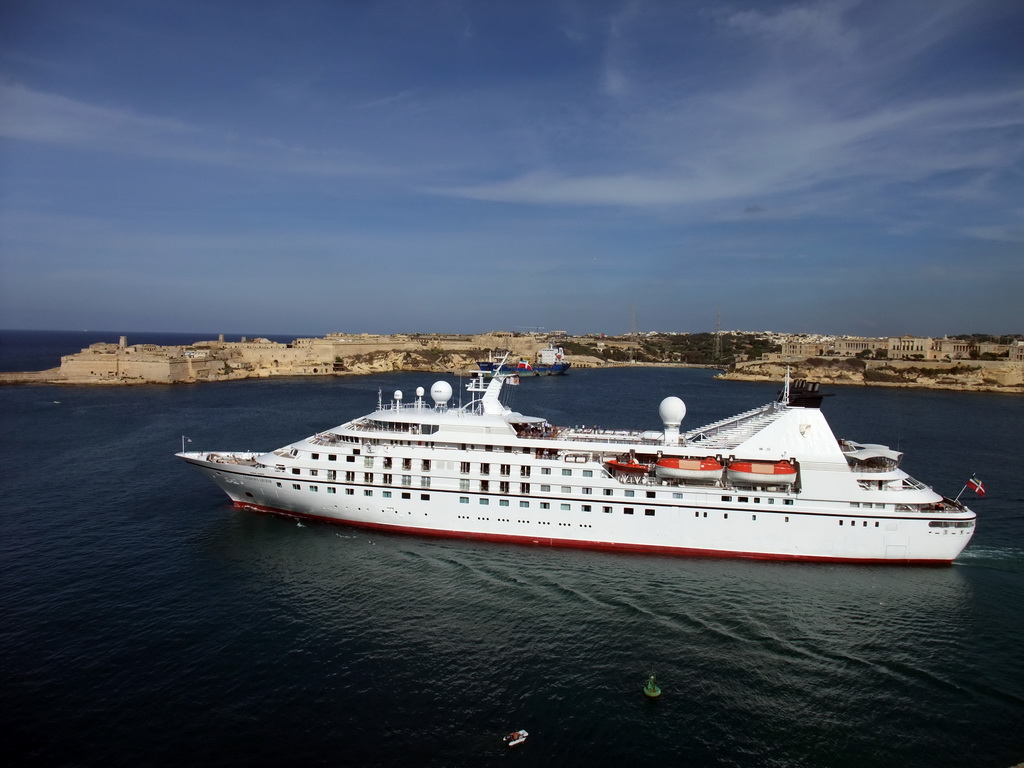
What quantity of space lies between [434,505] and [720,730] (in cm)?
1133

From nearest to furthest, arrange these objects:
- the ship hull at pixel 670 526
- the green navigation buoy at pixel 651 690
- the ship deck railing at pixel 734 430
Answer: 1. the green navigation buoy at pixel 651 690
2. the ship hull at pixel 670 526
3. the ship deck railing at pixel 734 430

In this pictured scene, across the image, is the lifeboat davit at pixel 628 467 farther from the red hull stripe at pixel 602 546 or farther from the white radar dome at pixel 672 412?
the red hull stripe at pixel 602 546

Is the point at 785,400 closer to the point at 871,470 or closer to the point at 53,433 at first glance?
the point at 871,470

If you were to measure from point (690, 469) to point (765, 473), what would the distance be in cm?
227

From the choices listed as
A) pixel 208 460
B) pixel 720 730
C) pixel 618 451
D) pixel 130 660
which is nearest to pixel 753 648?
pixel 720 730

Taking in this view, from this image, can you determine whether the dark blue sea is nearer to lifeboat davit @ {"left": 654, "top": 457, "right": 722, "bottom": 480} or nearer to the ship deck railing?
lifeboat davit @ {"left": 654, "top": 457, "right": 722, "bottom": 480}

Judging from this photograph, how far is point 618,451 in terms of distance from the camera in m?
20.4

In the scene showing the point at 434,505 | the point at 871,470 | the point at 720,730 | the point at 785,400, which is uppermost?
the point at 785,400

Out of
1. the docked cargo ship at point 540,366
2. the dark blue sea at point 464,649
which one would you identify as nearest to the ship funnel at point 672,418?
the dark blue sea at point 464,649

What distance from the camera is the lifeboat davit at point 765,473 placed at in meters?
19.0

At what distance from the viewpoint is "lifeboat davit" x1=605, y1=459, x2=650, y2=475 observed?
19791 mm

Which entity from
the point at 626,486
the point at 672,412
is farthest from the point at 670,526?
the point at 672,412

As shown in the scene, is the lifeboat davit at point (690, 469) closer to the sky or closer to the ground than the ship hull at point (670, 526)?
closer to the sky

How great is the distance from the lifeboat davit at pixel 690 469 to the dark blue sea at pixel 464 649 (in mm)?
2709
